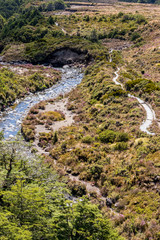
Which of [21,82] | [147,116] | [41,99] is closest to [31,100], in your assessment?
[41,99]

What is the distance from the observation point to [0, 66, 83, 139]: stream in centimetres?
3847

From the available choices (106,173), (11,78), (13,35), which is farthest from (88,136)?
(13,35)

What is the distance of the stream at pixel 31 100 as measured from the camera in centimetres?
3847

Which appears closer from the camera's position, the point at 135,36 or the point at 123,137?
the point at 123,137

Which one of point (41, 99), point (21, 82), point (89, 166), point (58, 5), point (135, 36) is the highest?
point (58, 5)

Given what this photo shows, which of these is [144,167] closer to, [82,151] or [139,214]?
[139,214]

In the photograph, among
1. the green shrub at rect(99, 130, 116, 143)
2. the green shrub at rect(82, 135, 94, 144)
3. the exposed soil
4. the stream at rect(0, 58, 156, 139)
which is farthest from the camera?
the exposed soil

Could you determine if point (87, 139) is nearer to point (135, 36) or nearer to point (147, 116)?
point (147, 116)

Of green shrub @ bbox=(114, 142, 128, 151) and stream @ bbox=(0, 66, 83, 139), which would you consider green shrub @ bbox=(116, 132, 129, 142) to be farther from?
stream @ bbox=(0, 66, 83, 139)

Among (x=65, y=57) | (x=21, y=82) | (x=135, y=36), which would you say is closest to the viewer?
(x=21, y=82)

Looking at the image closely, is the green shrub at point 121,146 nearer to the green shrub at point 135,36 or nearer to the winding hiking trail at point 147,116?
the winding hiking trail at point 147,116

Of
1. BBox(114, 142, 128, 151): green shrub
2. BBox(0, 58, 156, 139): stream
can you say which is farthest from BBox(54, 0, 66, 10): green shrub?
BBox(114, 142, 128, 151): green shrub

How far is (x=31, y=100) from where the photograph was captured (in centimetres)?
5338

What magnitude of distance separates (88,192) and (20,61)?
76547mm
